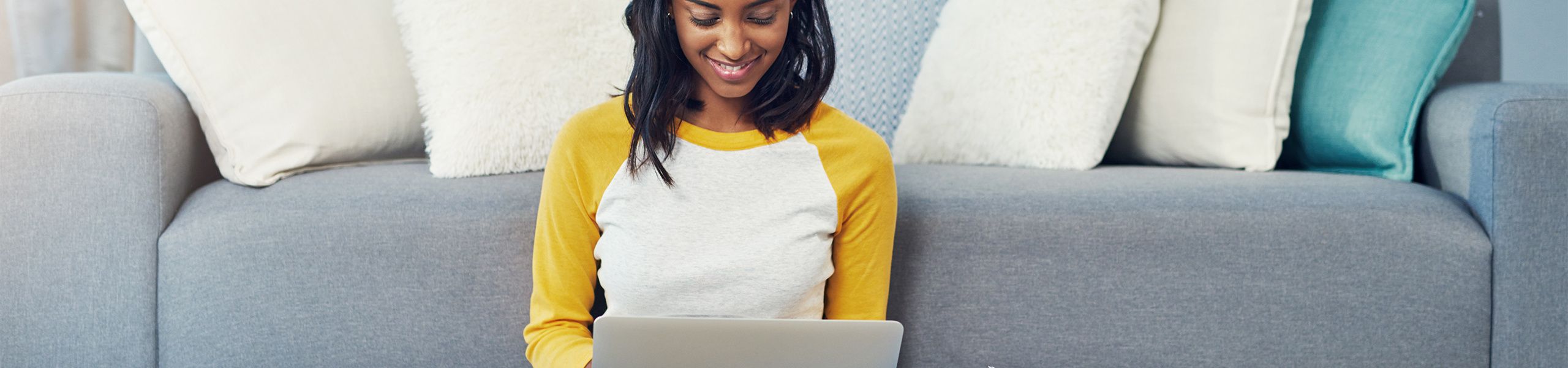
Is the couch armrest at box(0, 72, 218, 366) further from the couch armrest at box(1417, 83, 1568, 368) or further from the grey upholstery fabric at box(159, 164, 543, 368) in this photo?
the couch armrest at box(1417, 83, 1568, 368)

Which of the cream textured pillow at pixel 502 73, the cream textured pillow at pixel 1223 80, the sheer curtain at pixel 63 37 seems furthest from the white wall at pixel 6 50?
the cream textured pillow at pixel 1223 80

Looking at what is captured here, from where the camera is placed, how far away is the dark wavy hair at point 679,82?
2.40ft

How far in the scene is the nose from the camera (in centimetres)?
69

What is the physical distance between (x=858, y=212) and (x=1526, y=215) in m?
0.79

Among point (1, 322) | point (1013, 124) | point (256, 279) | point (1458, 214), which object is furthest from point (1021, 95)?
point (1, 322)

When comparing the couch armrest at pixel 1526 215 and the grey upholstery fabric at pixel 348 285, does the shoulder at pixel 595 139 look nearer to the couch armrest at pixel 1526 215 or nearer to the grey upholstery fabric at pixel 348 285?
the grey upholstery fabric at pixel 348 285

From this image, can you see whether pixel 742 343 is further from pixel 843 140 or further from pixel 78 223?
pixel 78 223

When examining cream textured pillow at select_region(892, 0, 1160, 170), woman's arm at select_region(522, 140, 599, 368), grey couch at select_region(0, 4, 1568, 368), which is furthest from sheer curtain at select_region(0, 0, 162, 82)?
cream textured pillow at select_region(892, 0, 1160, 170)

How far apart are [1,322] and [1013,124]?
1.30m

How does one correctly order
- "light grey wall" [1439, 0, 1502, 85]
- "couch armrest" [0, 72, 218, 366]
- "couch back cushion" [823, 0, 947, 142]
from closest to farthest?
"couch armrest" [0, 72, 218, 366] → "light grey wall" [1439, 0, 1502, 85] → "couch back cushion" [823, 0, 947, 142]

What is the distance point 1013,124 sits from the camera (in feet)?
3.92

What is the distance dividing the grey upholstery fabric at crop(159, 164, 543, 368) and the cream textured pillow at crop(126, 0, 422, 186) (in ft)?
0.43

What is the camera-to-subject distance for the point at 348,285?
34.8 inches

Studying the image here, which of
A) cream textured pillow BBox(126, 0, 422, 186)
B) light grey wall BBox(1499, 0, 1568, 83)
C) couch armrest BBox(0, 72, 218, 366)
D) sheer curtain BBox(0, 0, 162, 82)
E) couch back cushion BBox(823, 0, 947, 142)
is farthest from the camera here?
light grey wall BBox(1499, 0, 1568, 83)
